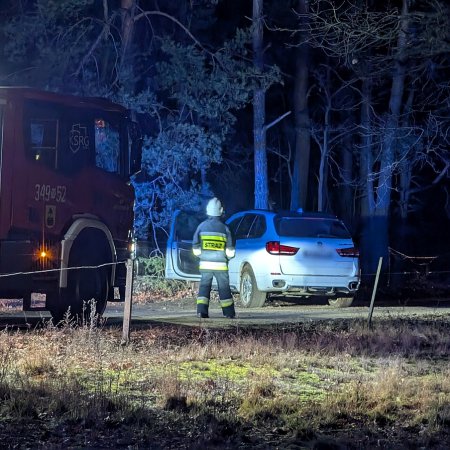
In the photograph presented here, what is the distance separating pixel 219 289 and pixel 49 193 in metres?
3.63

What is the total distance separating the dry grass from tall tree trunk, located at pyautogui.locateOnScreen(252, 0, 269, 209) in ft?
45.1

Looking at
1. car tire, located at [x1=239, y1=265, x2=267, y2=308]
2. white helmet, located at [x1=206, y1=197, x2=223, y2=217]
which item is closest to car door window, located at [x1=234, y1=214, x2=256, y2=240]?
car tire, located at [x1=239, y1=265, x2=267, y2=308]

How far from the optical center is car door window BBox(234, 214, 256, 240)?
1950 cm

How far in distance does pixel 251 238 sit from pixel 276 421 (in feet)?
35.5

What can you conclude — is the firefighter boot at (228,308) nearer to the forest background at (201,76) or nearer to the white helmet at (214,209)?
the white helmet at (214,209)

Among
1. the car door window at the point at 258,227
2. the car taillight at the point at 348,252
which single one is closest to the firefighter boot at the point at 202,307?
the car door window at the point at 258,227

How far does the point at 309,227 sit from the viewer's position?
18.8 metres

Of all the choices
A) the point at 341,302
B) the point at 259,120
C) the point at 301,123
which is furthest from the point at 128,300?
the point at 301,123

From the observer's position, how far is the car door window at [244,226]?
1950 centimetres

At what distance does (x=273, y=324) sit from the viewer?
602 inches

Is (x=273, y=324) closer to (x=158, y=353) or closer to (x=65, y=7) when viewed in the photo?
(x=158, y=353)

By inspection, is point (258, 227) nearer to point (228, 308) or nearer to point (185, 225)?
point (185, 225)

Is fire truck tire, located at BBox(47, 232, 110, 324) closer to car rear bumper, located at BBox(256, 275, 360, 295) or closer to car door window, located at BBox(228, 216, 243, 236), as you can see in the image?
car rear bumper, located at BBox(256, 275, 360, 295)

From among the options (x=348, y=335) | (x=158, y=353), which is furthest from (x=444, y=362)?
(x=158, y=353)
